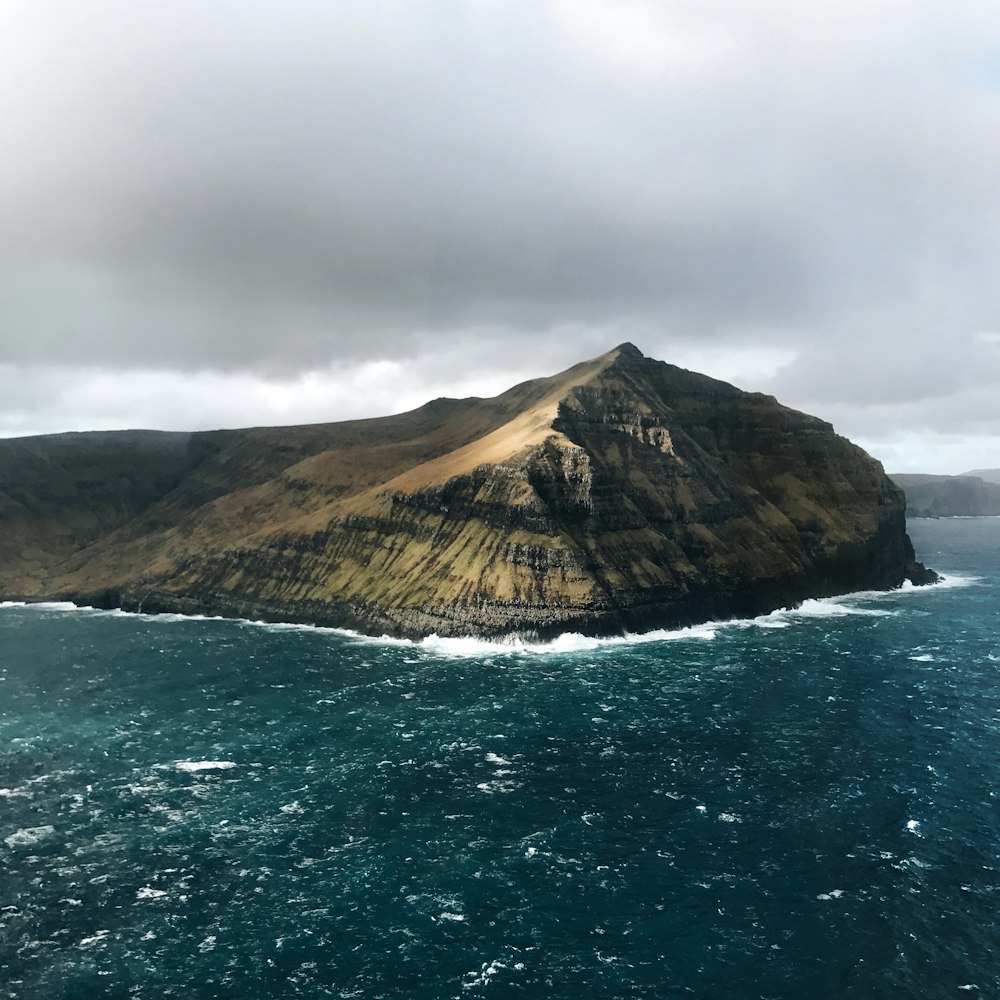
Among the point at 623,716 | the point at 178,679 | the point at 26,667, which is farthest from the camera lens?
the point at 26,667

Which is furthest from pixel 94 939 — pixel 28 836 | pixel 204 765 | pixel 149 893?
pixel 204 765

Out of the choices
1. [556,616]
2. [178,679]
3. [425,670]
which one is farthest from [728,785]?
[178,679]

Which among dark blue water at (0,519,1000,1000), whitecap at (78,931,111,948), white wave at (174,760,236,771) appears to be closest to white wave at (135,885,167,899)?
dark blue water at (0,519,1000,1000)

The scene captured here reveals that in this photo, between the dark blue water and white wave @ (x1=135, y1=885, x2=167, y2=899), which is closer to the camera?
the dark blue water

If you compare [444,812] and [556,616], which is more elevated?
[556,616]

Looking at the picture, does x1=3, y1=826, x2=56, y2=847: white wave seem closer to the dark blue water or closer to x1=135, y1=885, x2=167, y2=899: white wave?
the dark blue water

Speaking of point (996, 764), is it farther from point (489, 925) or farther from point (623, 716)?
point (489, 925)
